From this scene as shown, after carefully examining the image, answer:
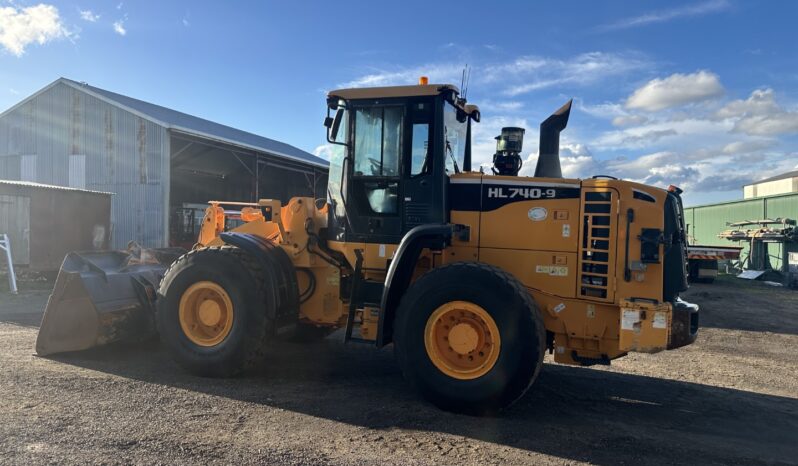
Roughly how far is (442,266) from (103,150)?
18.9 metres

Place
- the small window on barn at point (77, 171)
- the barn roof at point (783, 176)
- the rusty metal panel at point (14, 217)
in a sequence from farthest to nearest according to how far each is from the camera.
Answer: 1. the barn roof at point (783, 176)
2. the small window on barn at point (77, 171)
3. the rusty metal panel at point (14, 217)

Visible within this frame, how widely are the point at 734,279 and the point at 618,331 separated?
789 inches

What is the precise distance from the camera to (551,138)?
6.20 metres

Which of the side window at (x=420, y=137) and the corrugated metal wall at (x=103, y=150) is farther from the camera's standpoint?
the corrugated metal wall at (x=103, y=150)

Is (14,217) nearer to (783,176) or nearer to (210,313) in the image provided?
(210,313)

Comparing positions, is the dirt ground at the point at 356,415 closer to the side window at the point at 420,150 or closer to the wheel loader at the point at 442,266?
the wheel loader at the point at 442,266

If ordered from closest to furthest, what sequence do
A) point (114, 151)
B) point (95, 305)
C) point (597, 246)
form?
1. point (597, 246)
2. point (95, 305)
3. point (114, 151)

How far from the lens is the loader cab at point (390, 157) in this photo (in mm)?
5707

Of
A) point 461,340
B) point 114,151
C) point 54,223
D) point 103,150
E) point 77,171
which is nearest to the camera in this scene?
point 461,340

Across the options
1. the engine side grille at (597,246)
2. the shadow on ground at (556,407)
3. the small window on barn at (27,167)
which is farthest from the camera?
the small window on barn at (27,167)

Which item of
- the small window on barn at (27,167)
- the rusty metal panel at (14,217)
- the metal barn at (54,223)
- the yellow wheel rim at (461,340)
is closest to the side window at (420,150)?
the yellow wheel rim at (461,340)

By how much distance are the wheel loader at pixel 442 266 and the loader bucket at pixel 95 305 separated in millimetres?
47

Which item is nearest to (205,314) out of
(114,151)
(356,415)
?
(356,415)

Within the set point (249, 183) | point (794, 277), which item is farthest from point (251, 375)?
point (249, 183)
